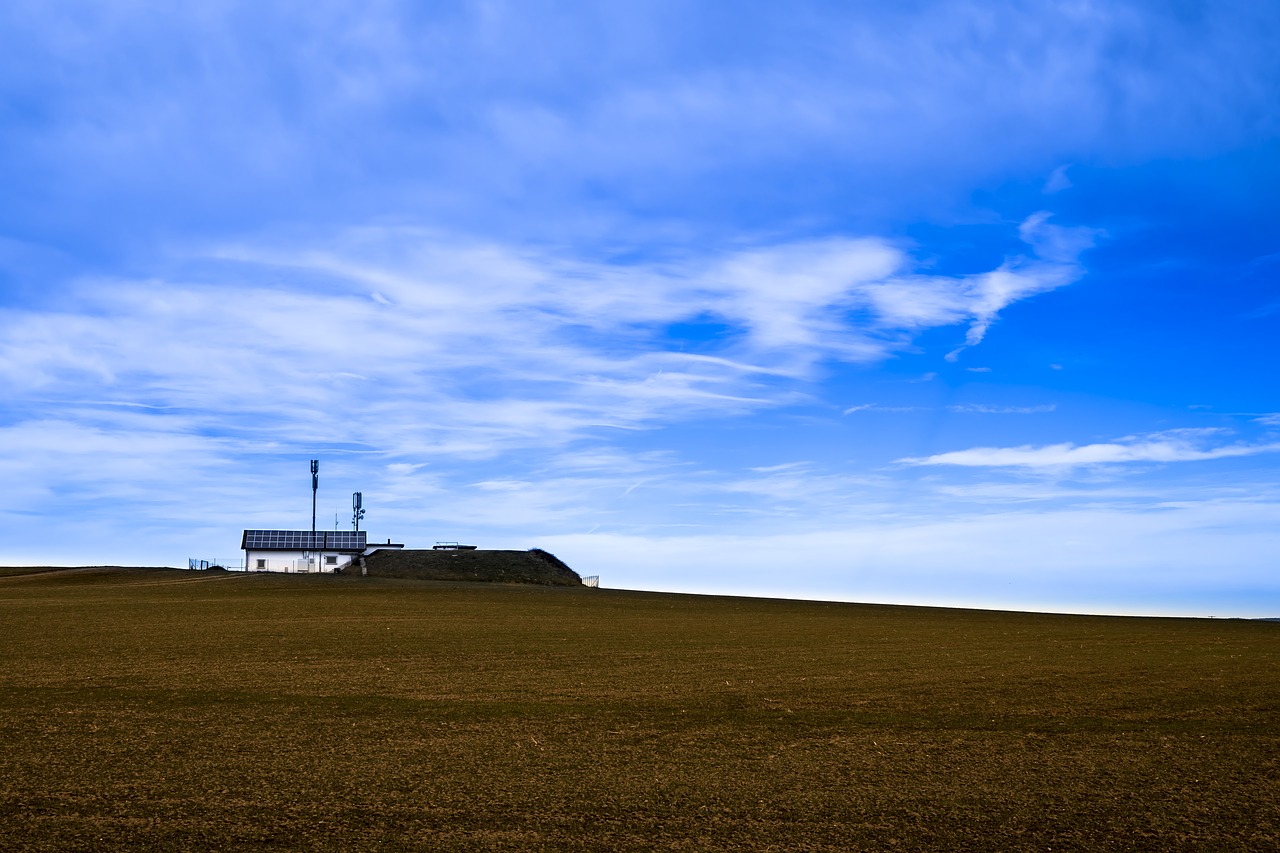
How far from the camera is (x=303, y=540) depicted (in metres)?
77.9

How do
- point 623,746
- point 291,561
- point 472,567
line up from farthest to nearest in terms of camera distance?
point 291,561
point 472,567
point 623,746

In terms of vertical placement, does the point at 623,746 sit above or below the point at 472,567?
below

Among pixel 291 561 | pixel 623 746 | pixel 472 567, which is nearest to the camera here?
pixel 623 746

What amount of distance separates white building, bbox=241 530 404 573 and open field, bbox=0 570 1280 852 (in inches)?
2099

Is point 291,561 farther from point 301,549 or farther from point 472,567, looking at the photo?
point 472,567

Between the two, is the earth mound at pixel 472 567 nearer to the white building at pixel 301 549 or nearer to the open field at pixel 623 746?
the white building at pixel 301 549

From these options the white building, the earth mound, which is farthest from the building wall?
the earth mound

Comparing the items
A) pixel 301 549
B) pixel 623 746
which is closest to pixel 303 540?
pixel 301 549

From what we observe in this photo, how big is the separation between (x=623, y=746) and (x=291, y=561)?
70.2 metres

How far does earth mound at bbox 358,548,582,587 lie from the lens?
2482 inches

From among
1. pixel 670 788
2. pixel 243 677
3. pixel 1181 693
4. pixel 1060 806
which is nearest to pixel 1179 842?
pixel 1060 806

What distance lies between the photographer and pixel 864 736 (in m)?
10.9

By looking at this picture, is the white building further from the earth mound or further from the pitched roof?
the earth mound

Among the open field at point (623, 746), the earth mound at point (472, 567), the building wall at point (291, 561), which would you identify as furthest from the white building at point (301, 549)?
the open field at point (623, 746)
